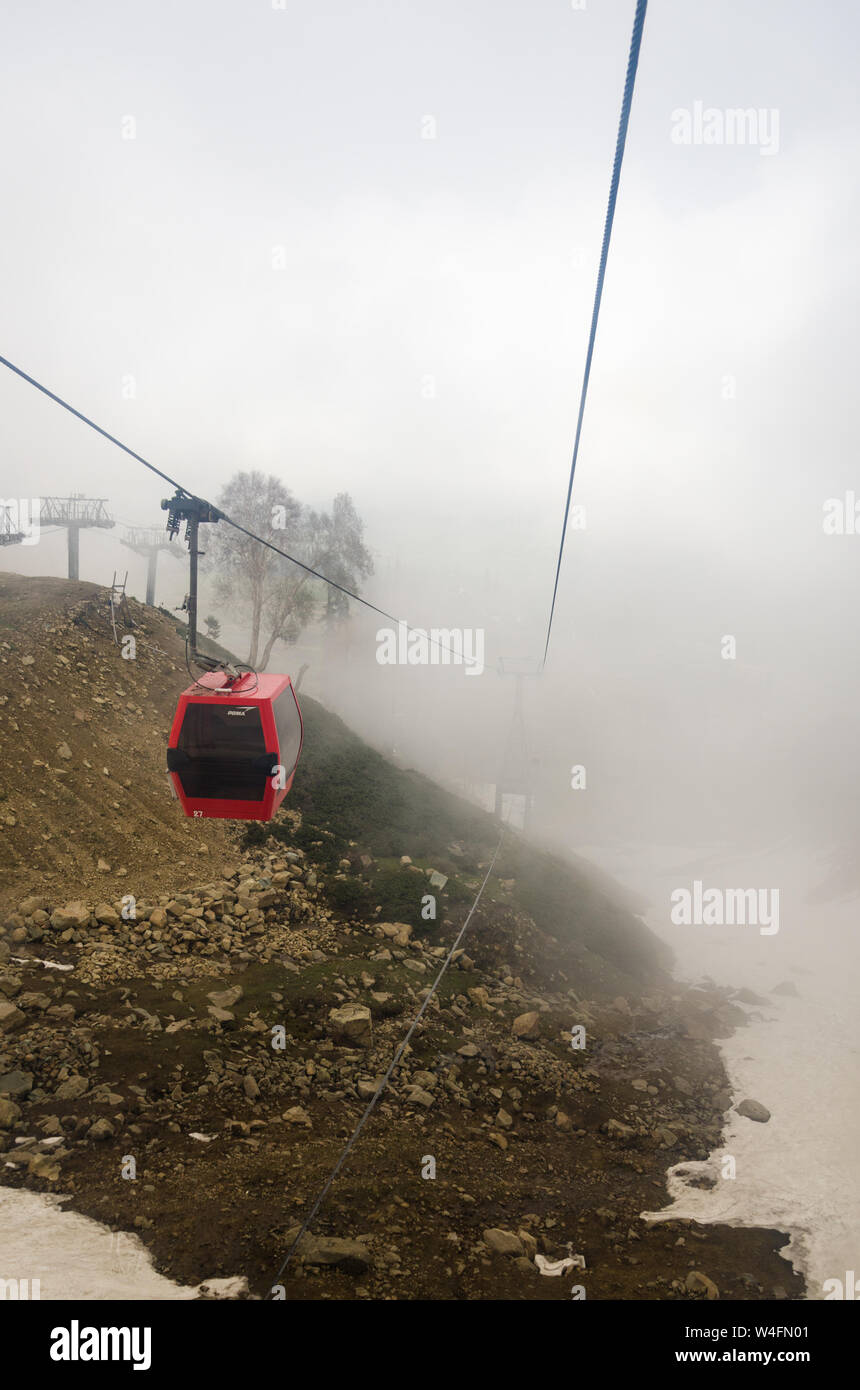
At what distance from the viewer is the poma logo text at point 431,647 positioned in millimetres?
85938

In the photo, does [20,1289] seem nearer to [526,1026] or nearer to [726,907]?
[526,1026]

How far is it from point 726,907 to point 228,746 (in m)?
65.2

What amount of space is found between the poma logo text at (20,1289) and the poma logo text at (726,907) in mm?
53096

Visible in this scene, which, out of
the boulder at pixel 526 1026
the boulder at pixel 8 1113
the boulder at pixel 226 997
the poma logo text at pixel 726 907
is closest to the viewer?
the boulder at pixel 8 1113

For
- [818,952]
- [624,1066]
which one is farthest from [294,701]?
[818,952]

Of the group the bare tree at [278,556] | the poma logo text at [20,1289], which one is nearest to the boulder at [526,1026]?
the poma logo text at [20,1289]

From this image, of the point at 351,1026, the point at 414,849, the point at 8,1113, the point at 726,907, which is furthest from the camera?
the point at 726,907

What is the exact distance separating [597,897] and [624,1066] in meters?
18.1

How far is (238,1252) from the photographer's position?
30.2ft

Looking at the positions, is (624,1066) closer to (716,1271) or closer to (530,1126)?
(530,1126)

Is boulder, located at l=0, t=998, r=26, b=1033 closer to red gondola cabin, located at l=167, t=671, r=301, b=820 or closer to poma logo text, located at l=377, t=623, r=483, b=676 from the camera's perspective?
red gondola cabin, located at l=167, t=671, r=301, b=820

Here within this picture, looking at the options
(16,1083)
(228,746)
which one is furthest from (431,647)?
(228,746)

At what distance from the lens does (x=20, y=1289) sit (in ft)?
26.5
